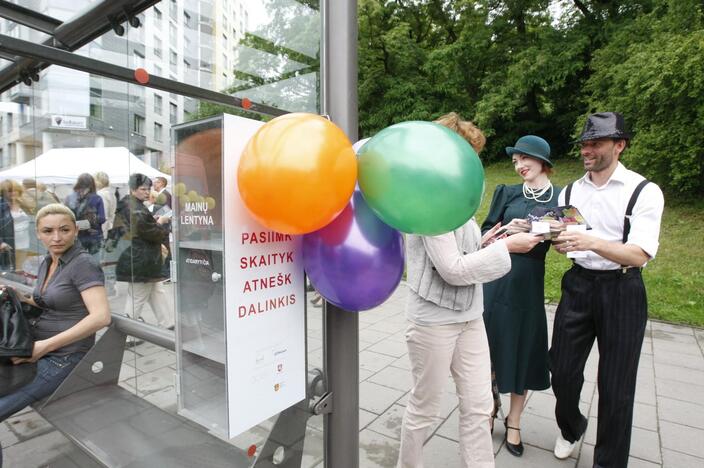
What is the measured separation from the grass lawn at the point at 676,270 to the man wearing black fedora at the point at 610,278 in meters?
4.28

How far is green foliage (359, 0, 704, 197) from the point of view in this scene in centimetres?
948

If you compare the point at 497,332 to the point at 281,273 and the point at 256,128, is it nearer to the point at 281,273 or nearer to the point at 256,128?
the point at 281,273

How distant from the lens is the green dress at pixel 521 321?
2.73 metres

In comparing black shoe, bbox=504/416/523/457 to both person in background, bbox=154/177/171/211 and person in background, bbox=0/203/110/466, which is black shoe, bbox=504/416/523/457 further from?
person in background, bbox=154/177/171/211

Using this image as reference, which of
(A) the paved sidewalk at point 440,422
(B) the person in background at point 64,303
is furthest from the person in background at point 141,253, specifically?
(B) the person in background at point 64,303

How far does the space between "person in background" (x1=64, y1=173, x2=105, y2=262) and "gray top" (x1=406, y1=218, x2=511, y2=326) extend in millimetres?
3214

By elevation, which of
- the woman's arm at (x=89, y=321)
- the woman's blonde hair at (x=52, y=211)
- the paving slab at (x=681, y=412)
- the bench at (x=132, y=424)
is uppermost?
the woman's blonde hair at (x=52, y=211)

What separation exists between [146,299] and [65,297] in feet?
5.45

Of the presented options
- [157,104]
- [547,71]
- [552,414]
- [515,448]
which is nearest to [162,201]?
[157,104]

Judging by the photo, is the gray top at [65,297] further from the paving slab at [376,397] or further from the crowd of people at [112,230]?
the paving slab at [376,397]

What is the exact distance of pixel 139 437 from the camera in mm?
2410

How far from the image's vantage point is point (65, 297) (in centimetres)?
272

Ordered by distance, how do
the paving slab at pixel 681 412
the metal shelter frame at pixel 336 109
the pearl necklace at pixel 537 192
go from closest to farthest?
the metal shelter frame at pixel 336 109, the pearl necklace at pixel 537 192, the paving slab at pixel 681 412

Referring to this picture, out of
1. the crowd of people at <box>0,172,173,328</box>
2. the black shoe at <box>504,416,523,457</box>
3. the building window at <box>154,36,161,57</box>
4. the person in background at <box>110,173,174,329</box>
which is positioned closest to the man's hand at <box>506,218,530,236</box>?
the black shoe at <box>504,416,523,457</box>
